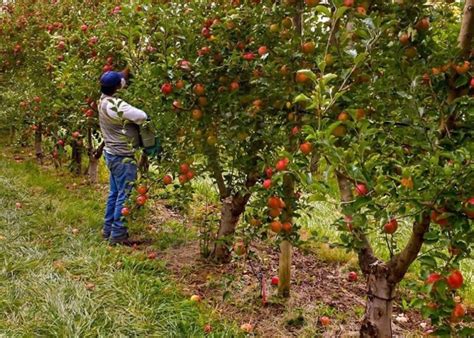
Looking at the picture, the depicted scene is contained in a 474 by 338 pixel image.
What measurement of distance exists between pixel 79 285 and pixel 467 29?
2829mm

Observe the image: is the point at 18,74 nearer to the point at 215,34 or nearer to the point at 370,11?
the point at 215,34

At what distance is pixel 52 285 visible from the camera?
349cm

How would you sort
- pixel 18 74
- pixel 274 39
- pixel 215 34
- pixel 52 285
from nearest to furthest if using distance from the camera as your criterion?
1. pixel 274 39
2. pixel 215 34
3. pixel 52 285
4. pixel 18 74

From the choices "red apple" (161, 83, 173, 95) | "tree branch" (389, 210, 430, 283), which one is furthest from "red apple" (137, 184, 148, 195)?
"tree branch" (389, 210, 430, 283)

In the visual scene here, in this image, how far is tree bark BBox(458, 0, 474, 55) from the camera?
2131mm

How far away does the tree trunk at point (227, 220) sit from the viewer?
401 cm

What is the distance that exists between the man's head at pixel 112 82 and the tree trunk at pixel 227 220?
1330 millimetres

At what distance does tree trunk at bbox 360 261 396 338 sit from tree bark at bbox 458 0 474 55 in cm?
116

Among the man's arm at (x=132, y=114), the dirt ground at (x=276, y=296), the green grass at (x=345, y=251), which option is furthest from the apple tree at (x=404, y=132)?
the man's arm at (x=132, y=114)

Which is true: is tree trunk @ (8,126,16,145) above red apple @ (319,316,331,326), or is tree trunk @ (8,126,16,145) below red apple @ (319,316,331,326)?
above

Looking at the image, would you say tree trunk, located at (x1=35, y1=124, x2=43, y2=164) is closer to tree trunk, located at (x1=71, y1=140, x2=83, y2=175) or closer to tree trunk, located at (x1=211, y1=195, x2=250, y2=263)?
tree trunk, located at (x1=71, y1=140, x2=83, y2=175)

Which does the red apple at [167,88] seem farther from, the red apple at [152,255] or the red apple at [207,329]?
the red apple at [152,255]

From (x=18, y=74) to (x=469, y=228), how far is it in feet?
23.9

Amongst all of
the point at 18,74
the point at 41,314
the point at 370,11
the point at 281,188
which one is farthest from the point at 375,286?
the point at 18,74
